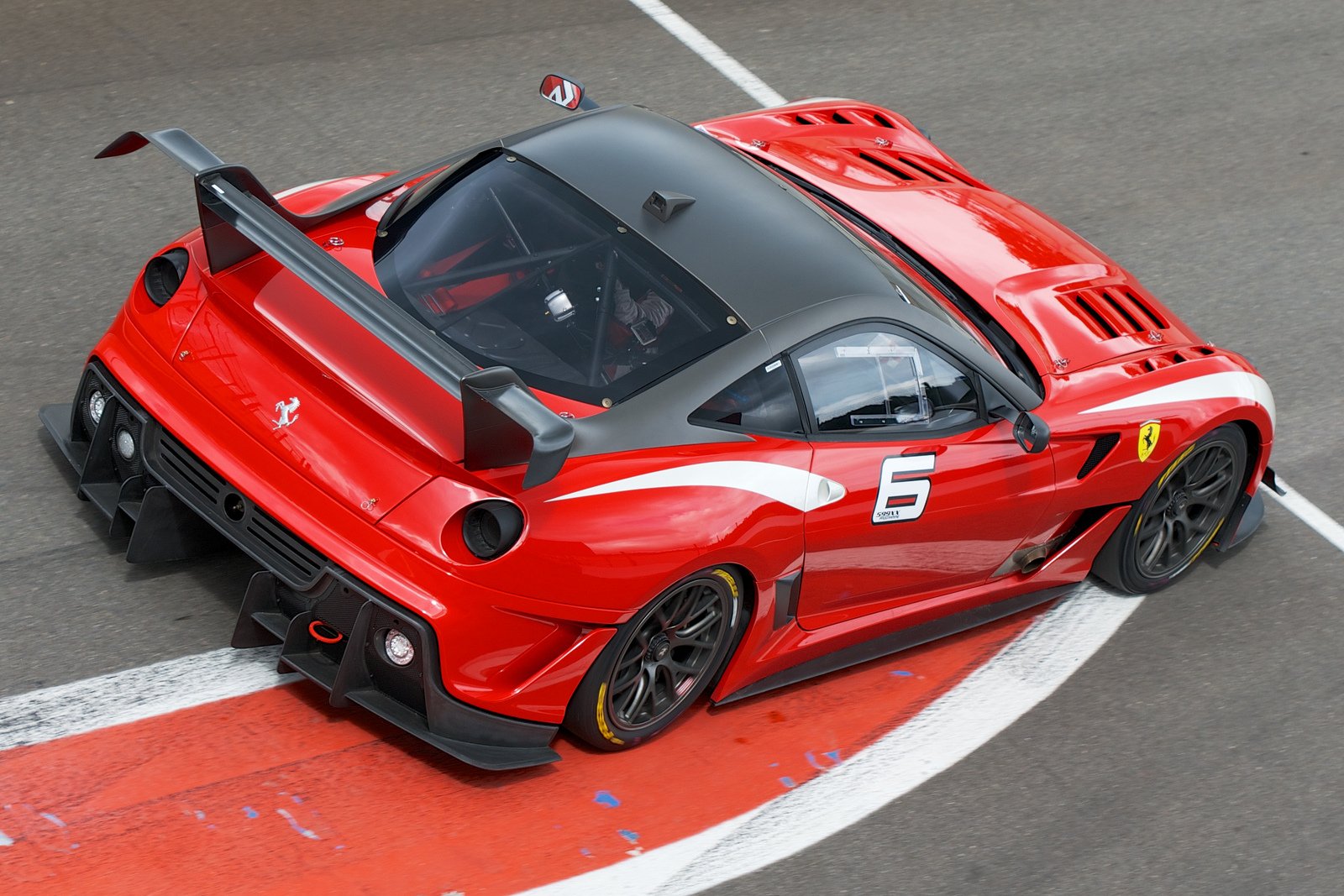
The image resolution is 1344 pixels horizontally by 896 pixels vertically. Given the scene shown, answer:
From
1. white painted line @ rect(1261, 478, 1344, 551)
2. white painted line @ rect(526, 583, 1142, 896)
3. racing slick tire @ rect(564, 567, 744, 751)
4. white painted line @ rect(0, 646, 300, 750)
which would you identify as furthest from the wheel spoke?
white painted line @ rect(1261, 478, 1344, 551)

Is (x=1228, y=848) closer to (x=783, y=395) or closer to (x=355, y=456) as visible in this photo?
(x=783, y=395)

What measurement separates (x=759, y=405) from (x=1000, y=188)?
4.26 m

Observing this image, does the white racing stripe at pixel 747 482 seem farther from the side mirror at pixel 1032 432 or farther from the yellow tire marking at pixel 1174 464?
the yellow tire marking at pixel 1174 464

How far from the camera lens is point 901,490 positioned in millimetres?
4727

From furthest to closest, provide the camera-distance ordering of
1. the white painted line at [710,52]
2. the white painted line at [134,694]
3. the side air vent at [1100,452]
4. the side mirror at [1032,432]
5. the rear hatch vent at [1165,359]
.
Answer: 1. the white painted line at [710,52]
2. the rear hatch vent at [1165,359]
3. the side air vent at [1100,452]
4. the side mirror at [1032,432]
5. the white painted line at [134,694]

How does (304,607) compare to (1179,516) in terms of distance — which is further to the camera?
(1179,516)

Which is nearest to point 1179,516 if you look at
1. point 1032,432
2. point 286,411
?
point 1032,432

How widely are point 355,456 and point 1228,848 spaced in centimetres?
283

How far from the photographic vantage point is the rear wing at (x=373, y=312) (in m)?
3.73

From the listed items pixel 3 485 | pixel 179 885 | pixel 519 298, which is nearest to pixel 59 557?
pixel 3 485

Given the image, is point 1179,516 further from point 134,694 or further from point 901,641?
point 134,694

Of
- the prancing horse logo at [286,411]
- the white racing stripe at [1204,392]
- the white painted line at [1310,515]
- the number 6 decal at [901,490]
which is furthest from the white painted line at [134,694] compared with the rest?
the white painted line at [1310,515]

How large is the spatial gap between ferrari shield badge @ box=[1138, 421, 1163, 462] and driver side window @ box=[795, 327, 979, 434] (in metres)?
0.75

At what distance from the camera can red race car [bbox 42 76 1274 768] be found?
13.2ft
